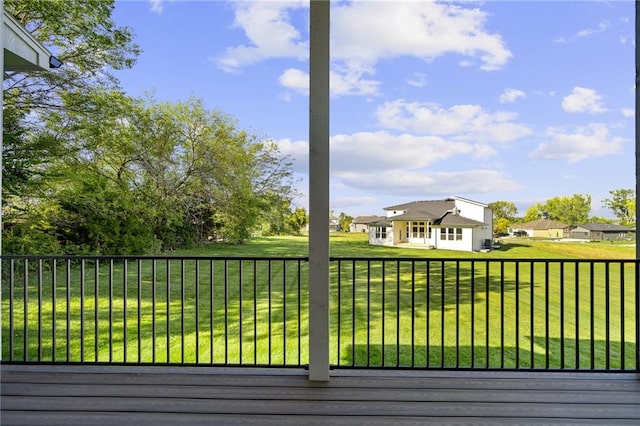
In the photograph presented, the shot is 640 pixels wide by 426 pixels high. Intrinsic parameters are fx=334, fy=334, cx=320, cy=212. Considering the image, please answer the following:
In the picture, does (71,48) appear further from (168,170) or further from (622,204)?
(622,204)

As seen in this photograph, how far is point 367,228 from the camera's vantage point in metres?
3.21

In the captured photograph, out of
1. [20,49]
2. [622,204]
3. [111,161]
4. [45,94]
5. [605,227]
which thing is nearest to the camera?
[20,49]

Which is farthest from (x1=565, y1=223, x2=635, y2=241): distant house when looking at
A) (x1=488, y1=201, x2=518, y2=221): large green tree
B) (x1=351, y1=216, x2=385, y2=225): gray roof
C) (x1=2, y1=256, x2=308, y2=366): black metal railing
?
(x1=2, y1=256, x2=308, y2=366): black metal railing

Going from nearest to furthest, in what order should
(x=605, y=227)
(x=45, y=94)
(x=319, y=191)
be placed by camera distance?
(x=319, y=191), (x=605, y=227), (x=45, y=94)

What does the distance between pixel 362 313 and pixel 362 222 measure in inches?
37.7

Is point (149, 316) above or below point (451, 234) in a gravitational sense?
below

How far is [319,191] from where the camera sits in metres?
2.21

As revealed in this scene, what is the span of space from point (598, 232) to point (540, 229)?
1.53 feet

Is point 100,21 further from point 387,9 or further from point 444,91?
point 444,91

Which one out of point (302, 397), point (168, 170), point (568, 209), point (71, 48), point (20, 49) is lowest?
point (302, 397)

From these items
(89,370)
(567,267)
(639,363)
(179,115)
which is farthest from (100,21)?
(639,363)

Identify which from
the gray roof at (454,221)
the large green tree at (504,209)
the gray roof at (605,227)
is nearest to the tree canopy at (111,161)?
the gray roof at (454,221)

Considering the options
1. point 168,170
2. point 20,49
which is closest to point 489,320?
point 168,170

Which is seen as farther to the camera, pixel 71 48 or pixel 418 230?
pixel 71 48
